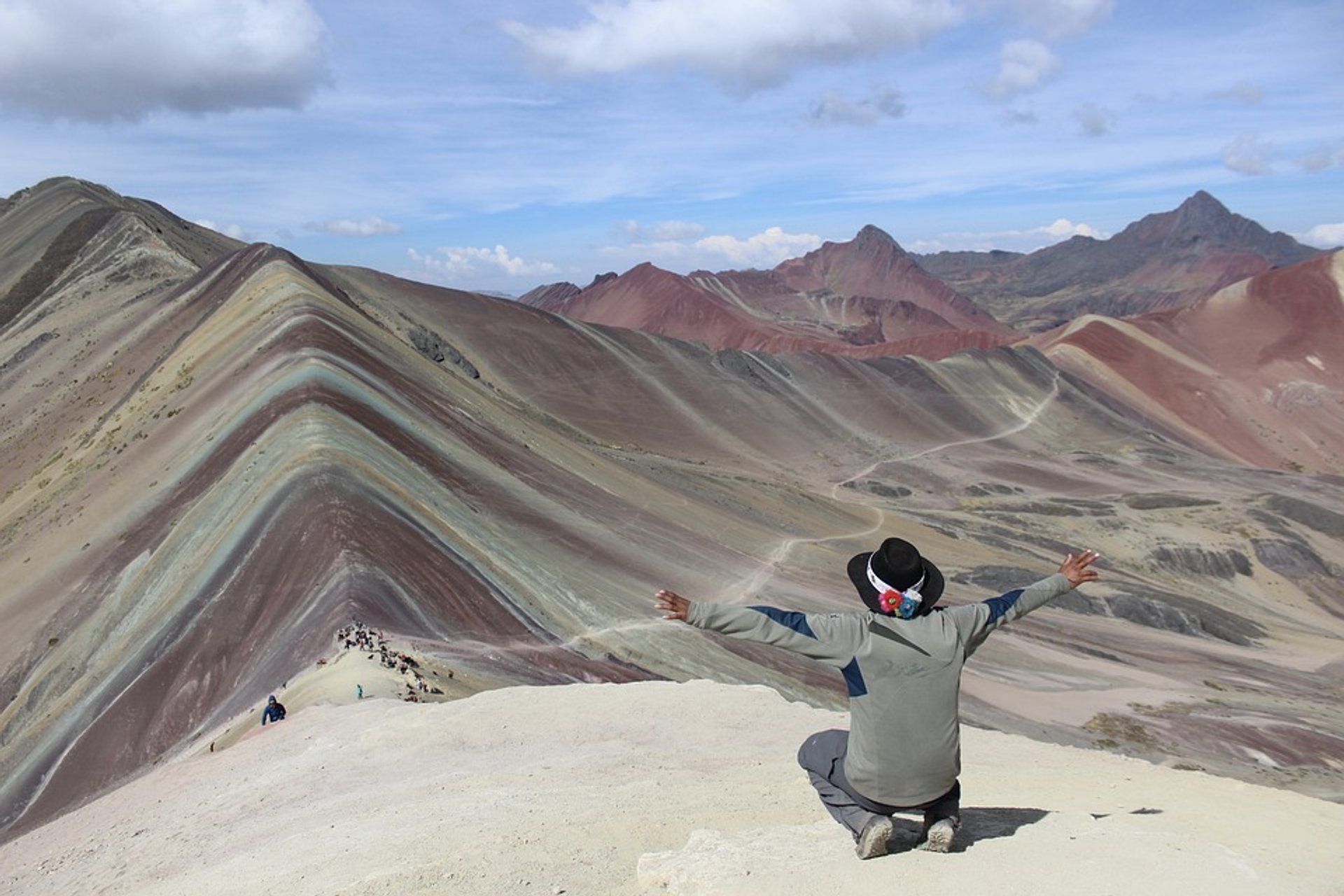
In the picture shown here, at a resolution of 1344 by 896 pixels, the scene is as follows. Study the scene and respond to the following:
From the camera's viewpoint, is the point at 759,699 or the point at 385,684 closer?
the point at 759,699

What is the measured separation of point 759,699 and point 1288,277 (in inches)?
4899

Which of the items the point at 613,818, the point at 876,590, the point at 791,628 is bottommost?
the point at 613,818

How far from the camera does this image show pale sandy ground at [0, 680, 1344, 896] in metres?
4.98

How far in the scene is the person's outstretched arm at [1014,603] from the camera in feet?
17.1

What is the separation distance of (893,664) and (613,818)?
2367 millimetres

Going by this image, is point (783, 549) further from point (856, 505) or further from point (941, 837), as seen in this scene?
point (941, 837)

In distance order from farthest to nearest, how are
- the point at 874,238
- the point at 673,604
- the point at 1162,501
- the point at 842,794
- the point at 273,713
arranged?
the point at 874,238 → the point at 1162,501 → the point at 273,713 → the point at 842,794 → the point at 673,604

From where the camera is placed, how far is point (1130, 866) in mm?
4809

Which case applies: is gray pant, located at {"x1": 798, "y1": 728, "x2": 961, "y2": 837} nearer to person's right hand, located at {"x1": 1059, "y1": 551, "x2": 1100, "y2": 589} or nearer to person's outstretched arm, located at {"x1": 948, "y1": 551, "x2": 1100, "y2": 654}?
person's outstretched arm, located at {"x1": 948, "y1": 551, "x2": 1100, "y2": 654}

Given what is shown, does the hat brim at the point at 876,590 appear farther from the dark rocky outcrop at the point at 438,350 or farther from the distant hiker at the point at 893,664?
the dark rocky outcrop at the point at 438,350

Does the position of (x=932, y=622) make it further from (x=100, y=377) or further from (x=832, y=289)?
(x=832, y=289)

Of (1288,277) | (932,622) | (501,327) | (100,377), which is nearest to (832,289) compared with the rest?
(1288,277)

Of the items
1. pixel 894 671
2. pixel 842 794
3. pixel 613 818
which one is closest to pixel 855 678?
pixel 894 671

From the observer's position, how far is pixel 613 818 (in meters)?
6.40
